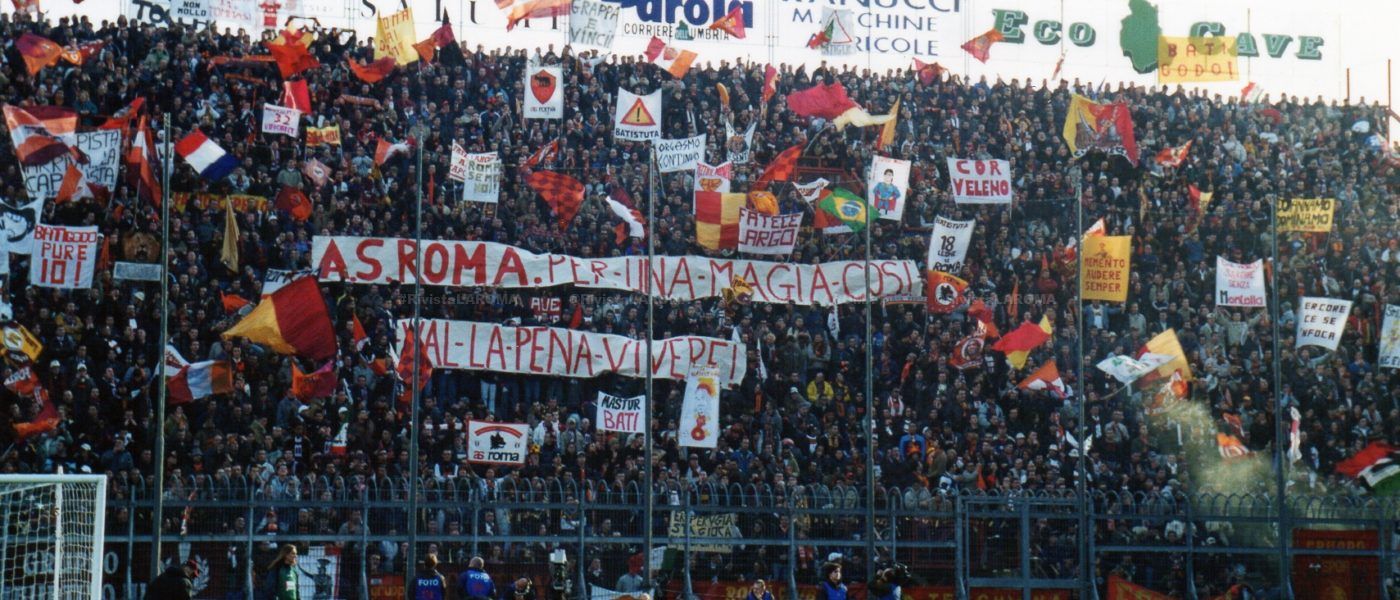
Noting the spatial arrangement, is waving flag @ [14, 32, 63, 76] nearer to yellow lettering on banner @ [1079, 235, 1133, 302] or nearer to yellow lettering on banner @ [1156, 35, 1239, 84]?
yellow lettering on banner @ [1079, 235, 1133, 302]

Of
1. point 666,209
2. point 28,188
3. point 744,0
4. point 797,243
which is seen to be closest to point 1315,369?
point 797,243

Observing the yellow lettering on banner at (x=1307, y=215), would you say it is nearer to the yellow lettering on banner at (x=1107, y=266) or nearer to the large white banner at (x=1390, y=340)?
the large white banner at (x=1390, y=340)

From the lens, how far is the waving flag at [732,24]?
142 feet

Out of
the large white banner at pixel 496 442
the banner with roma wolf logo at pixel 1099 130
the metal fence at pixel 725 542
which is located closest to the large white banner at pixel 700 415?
the metal fence at pixel 725 542

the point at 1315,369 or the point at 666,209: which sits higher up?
the point at 666,209

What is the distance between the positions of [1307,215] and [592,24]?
14.8 meters

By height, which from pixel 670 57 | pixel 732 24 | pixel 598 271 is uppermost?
pixel 732 24

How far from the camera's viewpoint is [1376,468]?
32.5m

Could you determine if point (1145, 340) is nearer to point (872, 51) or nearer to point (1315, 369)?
point (1315, 369)

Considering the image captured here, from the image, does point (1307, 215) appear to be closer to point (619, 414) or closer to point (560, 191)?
point (560, 191)

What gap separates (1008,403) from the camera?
3375 cm

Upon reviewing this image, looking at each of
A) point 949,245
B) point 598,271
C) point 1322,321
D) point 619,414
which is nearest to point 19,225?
point 598,271

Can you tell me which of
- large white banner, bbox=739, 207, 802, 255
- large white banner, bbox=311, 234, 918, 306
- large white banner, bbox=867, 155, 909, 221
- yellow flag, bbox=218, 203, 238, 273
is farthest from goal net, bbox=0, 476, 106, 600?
large white banner, bbox=867, 155, 909, 221

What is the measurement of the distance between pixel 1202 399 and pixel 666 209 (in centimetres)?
1003
